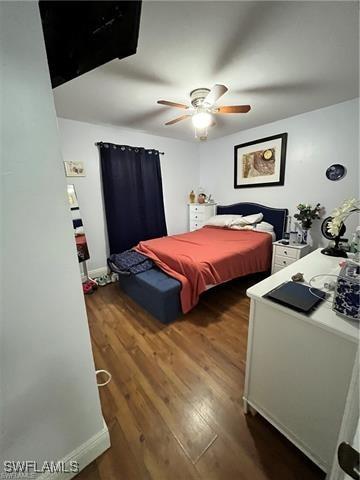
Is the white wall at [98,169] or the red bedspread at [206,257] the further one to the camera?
the white wall at [98,169]

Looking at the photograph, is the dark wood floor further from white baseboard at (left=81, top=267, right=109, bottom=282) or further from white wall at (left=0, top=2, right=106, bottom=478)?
white baseboard at (left=81, top=267, right=109, bottom=282)

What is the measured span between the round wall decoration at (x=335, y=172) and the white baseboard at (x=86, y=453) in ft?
11.5

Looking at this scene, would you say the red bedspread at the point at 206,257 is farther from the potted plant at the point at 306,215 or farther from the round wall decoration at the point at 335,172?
the round wall decoration at the point at 335,172

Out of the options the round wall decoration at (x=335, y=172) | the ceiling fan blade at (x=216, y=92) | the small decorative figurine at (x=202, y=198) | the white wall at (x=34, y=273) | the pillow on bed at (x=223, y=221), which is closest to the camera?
the white wall at (x=34, y=273)

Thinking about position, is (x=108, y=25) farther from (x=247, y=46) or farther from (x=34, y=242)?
(x=247, y=46)

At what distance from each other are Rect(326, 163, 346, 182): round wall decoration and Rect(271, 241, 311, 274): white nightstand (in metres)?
0.99

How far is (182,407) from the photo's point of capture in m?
1.29

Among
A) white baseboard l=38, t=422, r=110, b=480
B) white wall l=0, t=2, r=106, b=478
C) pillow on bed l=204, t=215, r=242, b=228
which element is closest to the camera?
white wall l=0, t=2, r=106, b=478

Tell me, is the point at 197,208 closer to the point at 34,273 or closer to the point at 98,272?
the point at 98,272

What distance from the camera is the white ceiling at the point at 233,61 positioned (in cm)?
116

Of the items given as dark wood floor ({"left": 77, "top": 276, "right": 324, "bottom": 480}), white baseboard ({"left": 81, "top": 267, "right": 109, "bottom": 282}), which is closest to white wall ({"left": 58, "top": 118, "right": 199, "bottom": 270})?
white baseboard ({"left": 81, "top": 267, "right": 109, "bottom": 282})

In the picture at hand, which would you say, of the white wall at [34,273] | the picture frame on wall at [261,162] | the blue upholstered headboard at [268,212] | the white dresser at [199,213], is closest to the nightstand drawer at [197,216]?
the white dresser at [199,213]

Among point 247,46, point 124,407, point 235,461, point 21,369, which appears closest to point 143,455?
point 124,407

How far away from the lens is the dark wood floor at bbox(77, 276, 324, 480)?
1.01 m
